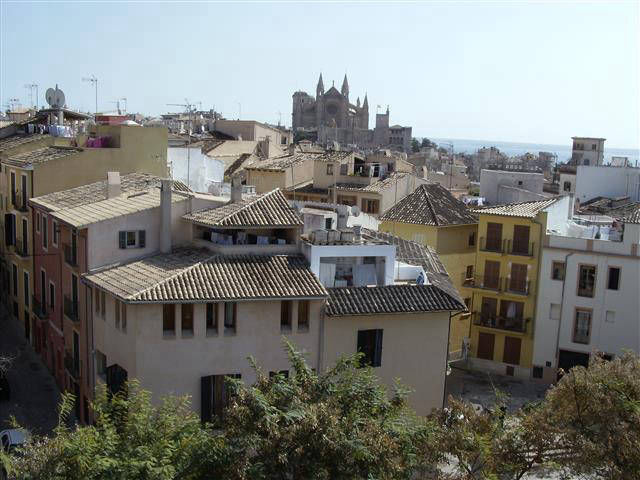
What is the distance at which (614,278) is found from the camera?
39094mm

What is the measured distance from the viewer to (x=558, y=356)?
41.0m

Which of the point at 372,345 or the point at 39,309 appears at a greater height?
the point at 372,345

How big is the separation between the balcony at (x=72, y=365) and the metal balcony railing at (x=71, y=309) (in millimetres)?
1537

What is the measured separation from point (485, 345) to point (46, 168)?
23283 mm

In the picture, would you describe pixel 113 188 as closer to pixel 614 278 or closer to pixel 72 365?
pixel 72 365

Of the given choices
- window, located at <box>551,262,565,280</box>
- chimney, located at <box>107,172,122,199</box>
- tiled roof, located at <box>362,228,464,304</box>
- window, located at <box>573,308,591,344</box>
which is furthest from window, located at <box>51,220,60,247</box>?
window, located at <box>573,308,591,344</box>

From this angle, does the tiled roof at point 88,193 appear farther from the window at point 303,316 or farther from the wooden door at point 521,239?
the wooden door at point 521,239

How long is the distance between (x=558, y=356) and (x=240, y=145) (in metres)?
36.1

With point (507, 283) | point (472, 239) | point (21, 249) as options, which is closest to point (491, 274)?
point (507, 283)

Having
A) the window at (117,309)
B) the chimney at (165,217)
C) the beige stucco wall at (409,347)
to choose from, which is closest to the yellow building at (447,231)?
the beige stucco wall at (409,347)

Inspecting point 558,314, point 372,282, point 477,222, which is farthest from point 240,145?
point 372,282

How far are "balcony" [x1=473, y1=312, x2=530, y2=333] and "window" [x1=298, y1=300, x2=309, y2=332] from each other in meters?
19.0

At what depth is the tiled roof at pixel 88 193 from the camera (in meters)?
32.7

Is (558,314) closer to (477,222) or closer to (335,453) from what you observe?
(477,222)
